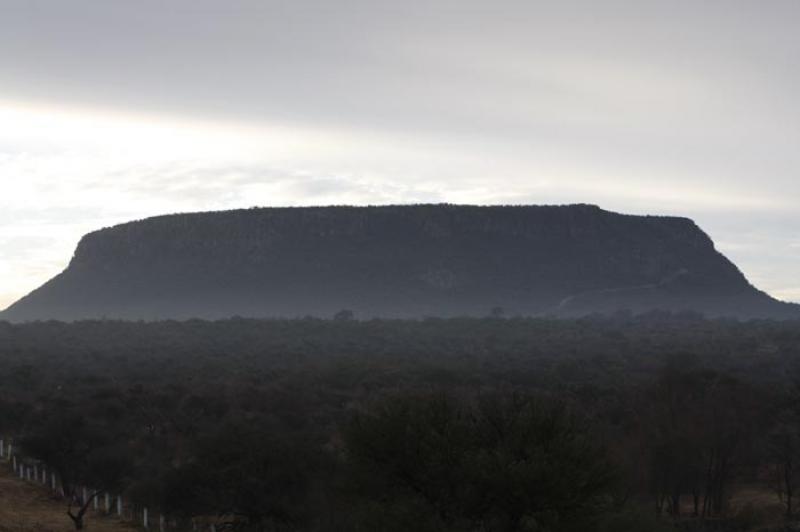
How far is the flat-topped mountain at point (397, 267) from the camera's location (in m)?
145

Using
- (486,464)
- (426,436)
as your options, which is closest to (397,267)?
(426,436)

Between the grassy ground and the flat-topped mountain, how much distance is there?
4240 inches

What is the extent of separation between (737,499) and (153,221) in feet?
452

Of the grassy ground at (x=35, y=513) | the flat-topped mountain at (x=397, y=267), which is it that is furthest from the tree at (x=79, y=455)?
the flat-topped mountain at (x=397, y=267)

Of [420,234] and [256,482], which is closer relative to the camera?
[256,482]

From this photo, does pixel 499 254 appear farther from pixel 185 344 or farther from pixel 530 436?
pixel 530 436

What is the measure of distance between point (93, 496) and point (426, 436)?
11.2 m

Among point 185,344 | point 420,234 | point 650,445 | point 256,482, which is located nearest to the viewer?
point 256,482

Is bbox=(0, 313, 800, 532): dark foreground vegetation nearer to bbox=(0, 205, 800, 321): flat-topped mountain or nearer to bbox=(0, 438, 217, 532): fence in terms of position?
bbox=(0, 438, 217, 532): fence

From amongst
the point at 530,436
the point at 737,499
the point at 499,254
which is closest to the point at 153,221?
the point at 499,254

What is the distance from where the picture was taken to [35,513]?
94.3 feet

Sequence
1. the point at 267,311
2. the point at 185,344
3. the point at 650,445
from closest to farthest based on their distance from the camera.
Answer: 1. the point at 650,445
2. the point at 185,344
3. the point at 267,311

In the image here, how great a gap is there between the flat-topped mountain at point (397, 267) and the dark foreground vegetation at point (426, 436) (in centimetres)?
7299

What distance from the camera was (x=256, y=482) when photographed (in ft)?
77.8
